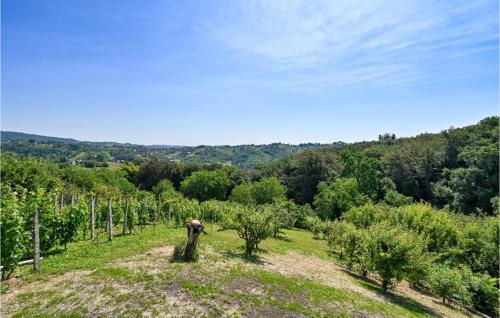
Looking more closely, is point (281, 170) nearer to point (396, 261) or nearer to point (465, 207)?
point (465, 207)

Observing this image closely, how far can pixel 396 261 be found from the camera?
56.2ft

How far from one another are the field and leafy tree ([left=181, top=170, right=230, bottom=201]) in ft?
167

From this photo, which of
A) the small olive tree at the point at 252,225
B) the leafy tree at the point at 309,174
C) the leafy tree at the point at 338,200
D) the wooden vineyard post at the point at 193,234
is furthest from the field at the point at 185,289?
the leafy tree at the point at 309,174

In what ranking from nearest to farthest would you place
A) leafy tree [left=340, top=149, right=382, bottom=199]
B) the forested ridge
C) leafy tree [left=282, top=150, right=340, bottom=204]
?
the forested ridge
leafy tree [left=340, top=149, right=382, bottom=199]
leafy tree [left=282, top=150, right=340, bottom=204]

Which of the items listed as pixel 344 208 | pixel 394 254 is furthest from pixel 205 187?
pixel 394 254

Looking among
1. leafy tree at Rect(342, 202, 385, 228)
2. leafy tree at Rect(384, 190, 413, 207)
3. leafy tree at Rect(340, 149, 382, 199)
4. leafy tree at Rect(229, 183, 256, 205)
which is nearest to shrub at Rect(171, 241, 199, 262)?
leafy tree at Rect(342, 202, 385, 228)

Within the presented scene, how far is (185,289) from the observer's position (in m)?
12.0

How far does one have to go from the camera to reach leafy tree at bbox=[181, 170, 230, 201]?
70688 mm

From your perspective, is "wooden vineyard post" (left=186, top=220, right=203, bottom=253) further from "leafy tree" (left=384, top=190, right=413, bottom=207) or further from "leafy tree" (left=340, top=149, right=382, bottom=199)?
"leafy tree" (left=340, top=149, right=382, bottom=199)

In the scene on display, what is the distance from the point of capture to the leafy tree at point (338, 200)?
165ft

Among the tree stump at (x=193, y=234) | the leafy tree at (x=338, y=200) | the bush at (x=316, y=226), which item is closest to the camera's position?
the tree stump at (x=193, y=234)

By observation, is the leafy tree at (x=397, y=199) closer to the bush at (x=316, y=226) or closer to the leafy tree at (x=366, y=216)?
the leafy tree at (x=366, y=216)

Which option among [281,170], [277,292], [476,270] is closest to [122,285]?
[277,292]

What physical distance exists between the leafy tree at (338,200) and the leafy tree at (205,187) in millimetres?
28067
